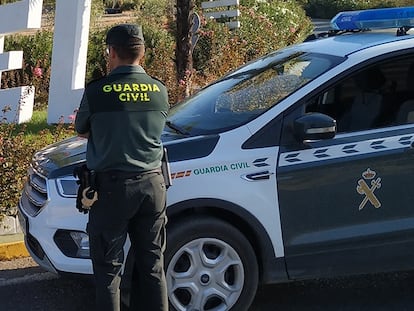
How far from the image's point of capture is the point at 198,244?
13.7 feet

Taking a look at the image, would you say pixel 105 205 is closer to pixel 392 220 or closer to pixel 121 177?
pixel 121 177

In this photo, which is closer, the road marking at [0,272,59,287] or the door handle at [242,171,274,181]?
the door handle at [242,171,274,181]

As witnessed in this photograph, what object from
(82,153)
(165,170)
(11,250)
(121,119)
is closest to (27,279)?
(11,250)

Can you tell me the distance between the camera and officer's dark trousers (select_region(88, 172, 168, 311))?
142 inches

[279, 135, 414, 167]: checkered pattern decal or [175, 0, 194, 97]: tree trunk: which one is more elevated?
[175, 0, 194, 97]: tree trunk

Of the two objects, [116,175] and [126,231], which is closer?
[116,175]

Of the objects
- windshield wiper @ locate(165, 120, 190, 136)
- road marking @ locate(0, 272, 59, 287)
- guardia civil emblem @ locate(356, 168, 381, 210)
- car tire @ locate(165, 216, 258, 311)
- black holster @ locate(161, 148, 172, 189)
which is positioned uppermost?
windshield wiper @ locate(165, 120, 190, 136)

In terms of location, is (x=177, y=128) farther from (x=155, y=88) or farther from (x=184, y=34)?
(x=184, y=34)

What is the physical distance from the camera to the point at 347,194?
4.29 m

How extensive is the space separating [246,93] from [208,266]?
129cm

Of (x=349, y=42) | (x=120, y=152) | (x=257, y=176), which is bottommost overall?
(x=257, y=176)

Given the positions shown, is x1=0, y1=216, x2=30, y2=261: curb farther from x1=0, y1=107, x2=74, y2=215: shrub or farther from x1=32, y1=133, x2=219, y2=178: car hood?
x1=32, y1=133, x2=219, y2=178: car hood

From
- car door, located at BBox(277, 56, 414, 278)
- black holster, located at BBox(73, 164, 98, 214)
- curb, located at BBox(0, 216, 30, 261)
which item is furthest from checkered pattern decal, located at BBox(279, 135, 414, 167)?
curb, located at BBox(0, 216, 30, 261)

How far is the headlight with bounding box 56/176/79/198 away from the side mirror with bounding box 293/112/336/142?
139cm
